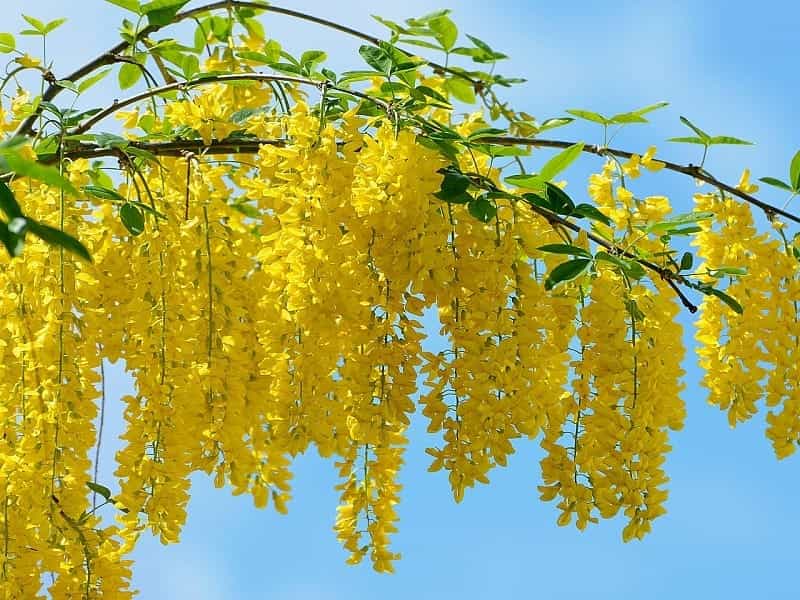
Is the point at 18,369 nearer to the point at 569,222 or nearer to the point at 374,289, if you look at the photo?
the point at 374,289

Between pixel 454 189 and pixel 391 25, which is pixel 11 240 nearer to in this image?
pixel 454 189

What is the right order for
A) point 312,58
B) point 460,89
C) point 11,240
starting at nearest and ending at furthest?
point 11,240, point 312,58, point 460,89

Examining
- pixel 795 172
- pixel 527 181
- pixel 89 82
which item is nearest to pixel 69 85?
pixel 89 82

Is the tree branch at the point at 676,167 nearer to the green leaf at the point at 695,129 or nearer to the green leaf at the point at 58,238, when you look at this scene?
the green leaf at the point at 695,129

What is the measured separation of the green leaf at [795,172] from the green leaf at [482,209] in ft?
2.76

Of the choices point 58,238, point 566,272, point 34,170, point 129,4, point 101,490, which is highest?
point 129,4

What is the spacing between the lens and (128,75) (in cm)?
299

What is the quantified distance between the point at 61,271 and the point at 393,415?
72 centimetres

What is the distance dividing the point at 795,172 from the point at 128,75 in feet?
5.54

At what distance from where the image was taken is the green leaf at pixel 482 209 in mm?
2230

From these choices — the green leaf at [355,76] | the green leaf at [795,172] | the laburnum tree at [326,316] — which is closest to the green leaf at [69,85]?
the laburnum tree at [326,316]

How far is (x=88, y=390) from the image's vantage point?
7.60 ft

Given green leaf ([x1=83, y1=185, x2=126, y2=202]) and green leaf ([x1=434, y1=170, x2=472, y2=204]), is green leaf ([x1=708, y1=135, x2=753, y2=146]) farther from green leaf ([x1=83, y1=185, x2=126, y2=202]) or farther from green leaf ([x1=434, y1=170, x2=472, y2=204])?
green leaf ([x1=83, y1=185, x2=126, y2=202])

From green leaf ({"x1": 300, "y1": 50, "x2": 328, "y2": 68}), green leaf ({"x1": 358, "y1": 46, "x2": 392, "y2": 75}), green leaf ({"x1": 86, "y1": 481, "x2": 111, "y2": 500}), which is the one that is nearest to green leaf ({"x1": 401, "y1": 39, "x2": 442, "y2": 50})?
green leaf ({"x1": 300, "y1": 50, "x2": 328, "y2": 68})
